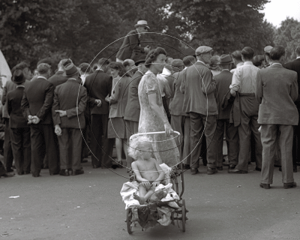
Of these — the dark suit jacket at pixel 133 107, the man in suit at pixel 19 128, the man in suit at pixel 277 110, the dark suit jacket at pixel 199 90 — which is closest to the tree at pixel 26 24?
the man in suit at pixel 19 128

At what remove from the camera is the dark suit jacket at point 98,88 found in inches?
464

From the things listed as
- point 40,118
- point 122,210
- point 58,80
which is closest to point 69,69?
point 58,80

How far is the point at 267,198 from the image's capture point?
8.45m

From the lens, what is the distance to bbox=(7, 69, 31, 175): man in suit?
38.3 ft

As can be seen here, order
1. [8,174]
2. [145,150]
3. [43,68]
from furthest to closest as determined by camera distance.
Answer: [8,174], [43,68], [145,150]

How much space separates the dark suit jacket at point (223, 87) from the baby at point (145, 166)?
14.1 feet

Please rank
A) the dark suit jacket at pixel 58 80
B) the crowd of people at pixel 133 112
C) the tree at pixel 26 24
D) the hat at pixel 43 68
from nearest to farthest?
the crowd of people at pixel 133 112
the hat at pixel 43 68
the dark suit jacket at pixel 58 80
the tree at pixel 26 24

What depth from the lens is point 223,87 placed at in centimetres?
1110

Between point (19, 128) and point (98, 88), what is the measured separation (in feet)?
5.80

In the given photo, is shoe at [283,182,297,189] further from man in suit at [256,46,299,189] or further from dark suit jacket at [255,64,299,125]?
dark suit jacket at [255,64,299,125]

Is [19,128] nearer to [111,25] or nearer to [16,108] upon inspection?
[16,108]

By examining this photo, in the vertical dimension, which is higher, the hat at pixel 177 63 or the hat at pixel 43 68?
the hat at pixel 177 63

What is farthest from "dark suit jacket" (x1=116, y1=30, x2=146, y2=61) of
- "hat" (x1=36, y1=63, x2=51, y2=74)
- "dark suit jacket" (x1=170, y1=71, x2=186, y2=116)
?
"hat" (x1=36, y1=63, x2=51, y2=74)

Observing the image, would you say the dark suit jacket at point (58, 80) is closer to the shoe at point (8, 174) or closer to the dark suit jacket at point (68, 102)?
the dark suit jacket at point (68, 102)
